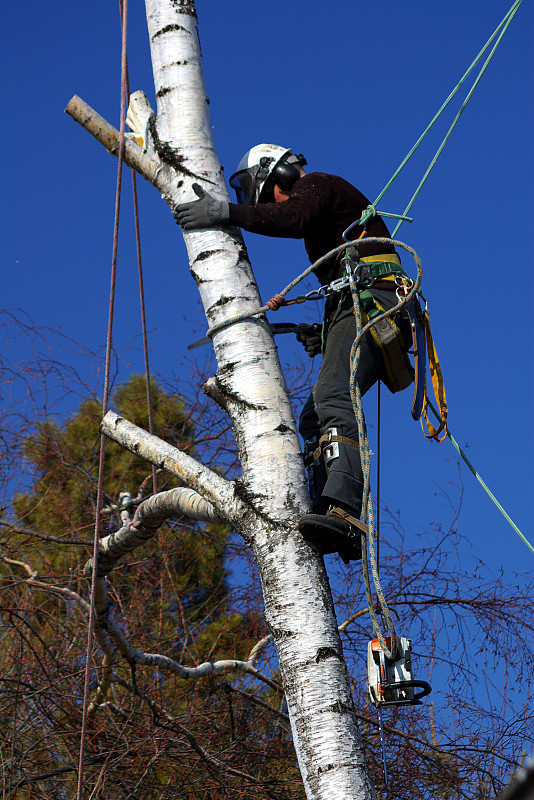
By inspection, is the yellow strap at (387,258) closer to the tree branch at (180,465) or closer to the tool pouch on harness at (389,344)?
the tool pouch on harness at (389,344)

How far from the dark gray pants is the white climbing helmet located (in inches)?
29.1

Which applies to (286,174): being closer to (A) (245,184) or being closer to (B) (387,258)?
(A) (245,184)

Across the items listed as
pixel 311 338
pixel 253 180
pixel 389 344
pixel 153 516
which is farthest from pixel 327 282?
pixel 153 516

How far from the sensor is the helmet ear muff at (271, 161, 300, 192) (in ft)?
11.9

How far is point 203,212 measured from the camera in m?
3.15

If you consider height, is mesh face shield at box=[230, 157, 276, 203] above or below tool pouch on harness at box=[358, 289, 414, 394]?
above

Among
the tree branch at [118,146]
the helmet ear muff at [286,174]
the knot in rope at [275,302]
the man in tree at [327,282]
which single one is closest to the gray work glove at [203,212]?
the man in tree at [327,282]

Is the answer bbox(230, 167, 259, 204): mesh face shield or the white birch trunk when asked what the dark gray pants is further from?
bbox(230, 167, 259, 204): mesh face shield

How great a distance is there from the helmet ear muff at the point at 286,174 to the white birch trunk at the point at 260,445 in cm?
37

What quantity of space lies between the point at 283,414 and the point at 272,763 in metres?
2.85

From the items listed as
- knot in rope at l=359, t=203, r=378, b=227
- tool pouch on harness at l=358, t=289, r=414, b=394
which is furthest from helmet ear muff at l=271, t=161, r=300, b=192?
tool pouch on harness at l=358, t=289, r=414, b=394

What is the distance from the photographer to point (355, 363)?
2.90 meters

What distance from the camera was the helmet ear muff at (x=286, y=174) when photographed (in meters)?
3.63

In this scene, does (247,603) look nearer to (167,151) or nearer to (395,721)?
(395,721)
